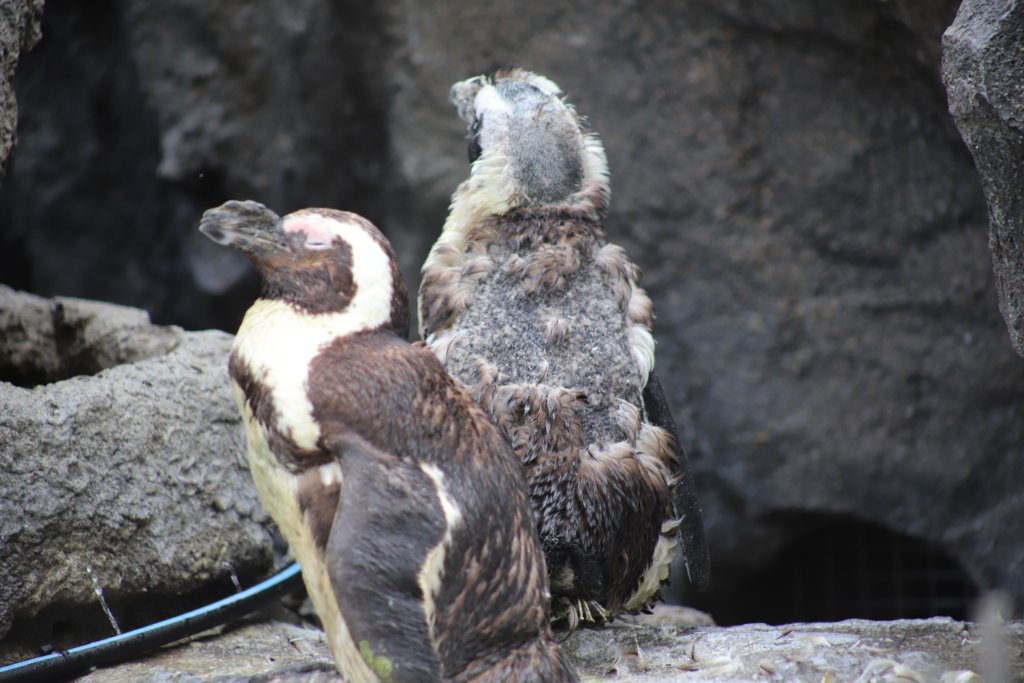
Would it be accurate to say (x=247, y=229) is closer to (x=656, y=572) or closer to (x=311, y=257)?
(x=311, y=257)

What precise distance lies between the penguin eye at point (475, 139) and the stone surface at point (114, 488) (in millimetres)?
980

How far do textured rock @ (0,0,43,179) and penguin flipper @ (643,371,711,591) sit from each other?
1829mm

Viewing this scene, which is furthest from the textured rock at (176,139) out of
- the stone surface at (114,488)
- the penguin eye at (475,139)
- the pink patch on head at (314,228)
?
the pink patch on head at (314,228)

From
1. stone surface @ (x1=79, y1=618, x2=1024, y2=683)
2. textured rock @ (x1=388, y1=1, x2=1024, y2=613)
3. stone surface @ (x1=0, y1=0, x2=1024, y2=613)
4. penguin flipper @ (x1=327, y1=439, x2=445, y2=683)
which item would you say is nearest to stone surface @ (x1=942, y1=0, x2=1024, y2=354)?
Answer: stone surface @ (x1=79, y1=618, x2=1024, y2=683)

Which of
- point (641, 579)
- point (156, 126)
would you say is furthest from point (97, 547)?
point (156, 126)

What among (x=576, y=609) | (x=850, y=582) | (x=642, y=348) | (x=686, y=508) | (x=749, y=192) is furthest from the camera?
(x=850, y=582)

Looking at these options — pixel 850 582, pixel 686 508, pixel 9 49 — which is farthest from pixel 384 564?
pixel 850 582

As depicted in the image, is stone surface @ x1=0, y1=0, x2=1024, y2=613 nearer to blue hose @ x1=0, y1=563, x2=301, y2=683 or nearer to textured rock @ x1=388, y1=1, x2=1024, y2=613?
textured rock @ x1=388, y1=1, x2=1024, y2=613

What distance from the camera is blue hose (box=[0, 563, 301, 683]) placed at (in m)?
2.47

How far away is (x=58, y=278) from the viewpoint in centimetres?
511

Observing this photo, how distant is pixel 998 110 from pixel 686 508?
1.47m

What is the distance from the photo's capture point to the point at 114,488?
8.84 feet

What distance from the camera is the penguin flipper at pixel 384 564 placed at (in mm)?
1808

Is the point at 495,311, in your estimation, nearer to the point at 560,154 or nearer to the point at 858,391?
the point at 560,154
